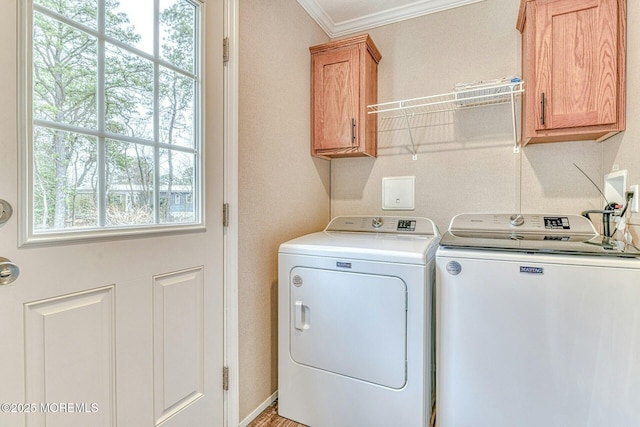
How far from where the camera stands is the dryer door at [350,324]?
4.69ft

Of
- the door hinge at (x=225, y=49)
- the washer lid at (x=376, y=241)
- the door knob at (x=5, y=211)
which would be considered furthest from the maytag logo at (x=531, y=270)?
the door knob at (x=5, y=211)

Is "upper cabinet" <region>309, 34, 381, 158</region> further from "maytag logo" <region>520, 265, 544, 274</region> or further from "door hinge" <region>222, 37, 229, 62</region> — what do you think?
"maytag logo" <region>520, 265, 544, 274</region>

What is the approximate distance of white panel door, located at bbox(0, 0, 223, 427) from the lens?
2.77 ft

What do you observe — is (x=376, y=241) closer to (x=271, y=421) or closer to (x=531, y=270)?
(x=531, y=270)

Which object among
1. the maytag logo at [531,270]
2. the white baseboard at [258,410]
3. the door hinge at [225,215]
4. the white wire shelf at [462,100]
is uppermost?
the white wire shelf at [462,100]

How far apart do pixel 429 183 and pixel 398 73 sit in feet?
2.66

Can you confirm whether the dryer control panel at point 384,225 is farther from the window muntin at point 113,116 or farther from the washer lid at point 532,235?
the window muntin at point 113,116

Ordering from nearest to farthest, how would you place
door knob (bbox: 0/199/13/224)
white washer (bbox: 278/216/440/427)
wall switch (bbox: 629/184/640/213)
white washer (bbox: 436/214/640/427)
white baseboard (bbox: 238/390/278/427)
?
door knob (bbox: 0/199/13/224), white washer (bbox: 436/214/640/427), wall switch (bbox: 629/184/640/213), white washer (bbox: 278/216/440/427), white baseboard (bbox: 238/390/278/427)

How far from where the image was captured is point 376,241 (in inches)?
67.7

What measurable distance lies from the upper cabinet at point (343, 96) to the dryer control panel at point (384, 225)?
459 mm

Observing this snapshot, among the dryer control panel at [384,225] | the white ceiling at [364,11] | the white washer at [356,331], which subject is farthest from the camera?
the white ceiling at [364,11]

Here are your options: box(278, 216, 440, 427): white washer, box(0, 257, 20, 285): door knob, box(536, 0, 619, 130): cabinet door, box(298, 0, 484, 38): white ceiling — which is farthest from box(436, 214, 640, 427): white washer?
box(298, 0, 484, 38): white ceiling

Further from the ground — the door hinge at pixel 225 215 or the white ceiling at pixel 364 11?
the white ceiling at pixel 364 11

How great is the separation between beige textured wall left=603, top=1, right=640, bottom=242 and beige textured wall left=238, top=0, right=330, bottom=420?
1.63 metres
